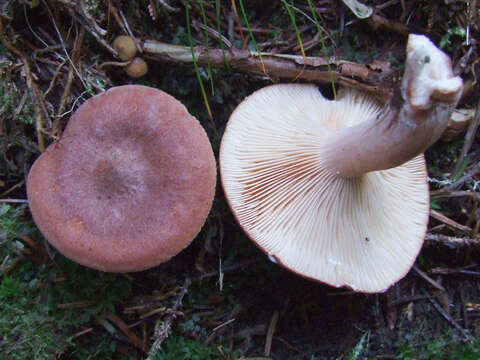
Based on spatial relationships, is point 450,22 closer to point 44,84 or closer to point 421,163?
point 421,163

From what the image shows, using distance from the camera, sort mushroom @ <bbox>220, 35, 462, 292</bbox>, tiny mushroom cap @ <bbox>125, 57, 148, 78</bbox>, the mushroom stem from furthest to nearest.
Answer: tiny mushroom cap @ <bbox>125, 57, 148, 78</bbox>, mushroom @ <bbox>220, 35, 462, 292</bbox>, the mushroom stem

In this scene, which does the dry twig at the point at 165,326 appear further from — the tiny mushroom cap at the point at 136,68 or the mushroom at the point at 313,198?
the tiny mushroom cap at the point at 136,68

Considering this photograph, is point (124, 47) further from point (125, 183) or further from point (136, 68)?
point (125, 183)

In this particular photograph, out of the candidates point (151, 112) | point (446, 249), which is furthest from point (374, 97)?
point (151, 112)

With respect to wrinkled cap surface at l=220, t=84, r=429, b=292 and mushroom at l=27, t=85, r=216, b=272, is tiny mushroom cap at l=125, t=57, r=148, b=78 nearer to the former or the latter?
mushroom at l=27, t=85, r=216, b=272

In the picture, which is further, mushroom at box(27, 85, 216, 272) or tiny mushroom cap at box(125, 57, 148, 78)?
tiny mushroom cap at box(125, 57, 148, 78)

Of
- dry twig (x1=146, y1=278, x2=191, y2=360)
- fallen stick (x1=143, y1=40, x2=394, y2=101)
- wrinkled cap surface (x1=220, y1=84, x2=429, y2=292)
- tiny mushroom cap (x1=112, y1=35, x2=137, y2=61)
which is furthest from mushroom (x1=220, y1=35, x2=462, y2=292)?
tiny mushroom cap (x1=112, y1=35, x2=137, y2=61)
